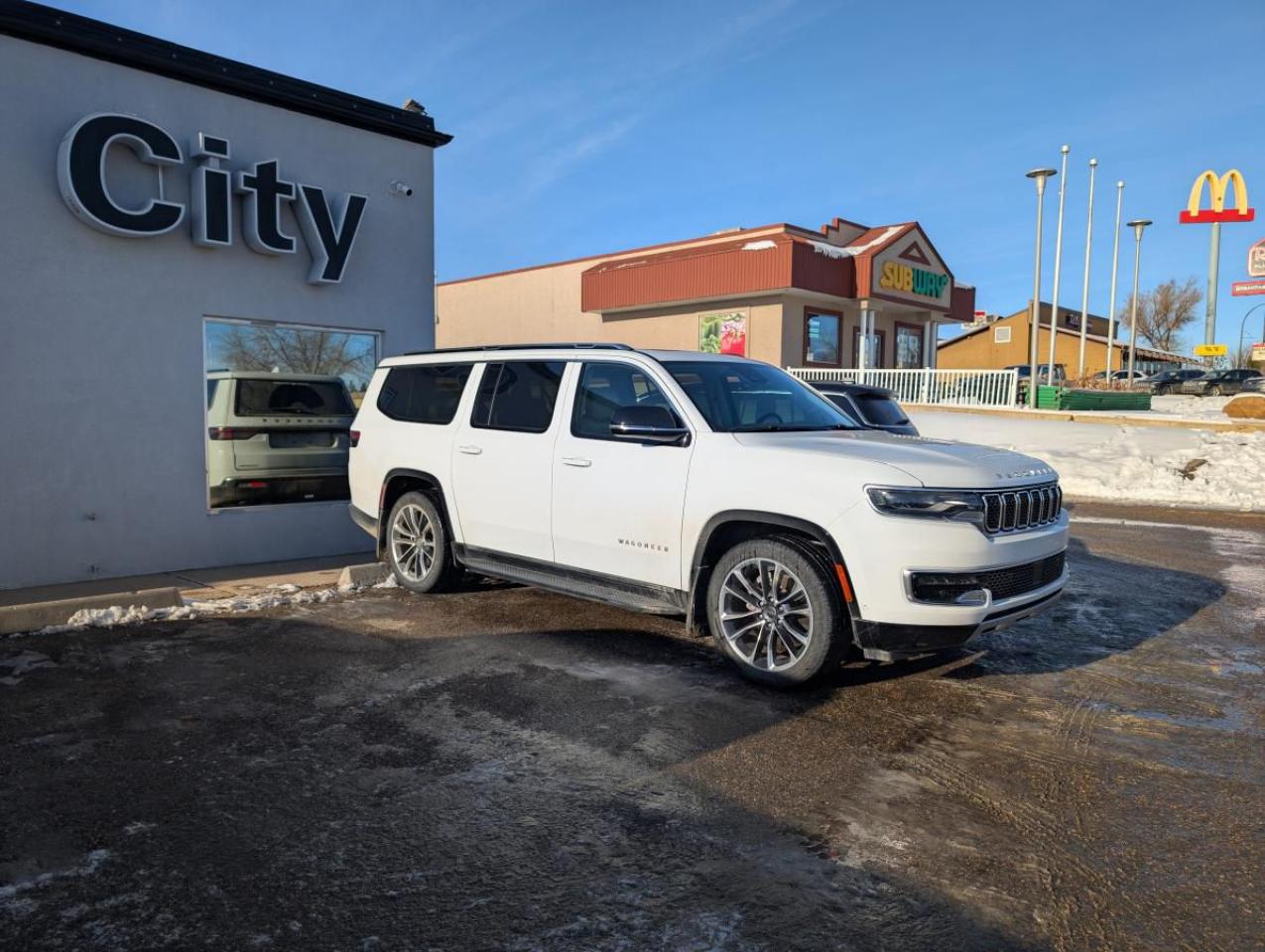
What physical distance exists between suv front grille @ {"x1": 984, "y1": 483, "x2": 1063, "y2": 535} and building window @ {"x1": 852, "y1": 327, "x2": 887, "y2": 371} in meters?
24.3

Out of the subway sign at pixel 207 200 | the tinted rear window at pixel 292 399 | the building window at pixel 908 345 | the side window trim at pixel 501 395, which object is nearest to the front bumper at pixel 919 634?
the side window trim at pixel 501 395

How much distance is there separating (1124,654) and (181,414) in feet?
25.8

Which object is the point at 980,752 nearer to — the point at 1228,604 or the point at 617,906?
the point at 617,906

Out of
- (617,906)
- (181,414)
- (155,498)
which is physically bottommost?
(617,906)

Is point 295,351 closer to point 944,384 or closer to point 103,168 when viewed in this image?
point 103,168

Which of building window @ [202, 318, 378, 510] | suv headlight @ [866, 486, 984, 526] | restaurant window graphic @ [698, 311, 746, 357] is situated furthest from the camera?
restaurant window graphic @ [698, 311, 746, 357]

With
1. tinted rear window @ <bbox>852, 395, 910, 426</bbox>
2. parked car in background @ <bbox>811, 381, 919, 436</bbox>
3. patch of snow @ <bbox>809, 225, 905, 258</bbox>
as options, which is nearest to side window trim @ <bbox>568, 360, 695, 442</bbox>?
parked car in background @ <bbox>811, 381, 919, 436</bbox>

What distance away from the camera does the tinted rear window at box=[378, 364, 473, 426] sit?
7.18m

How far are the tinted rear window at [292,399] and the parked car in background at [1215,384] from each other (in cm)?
4733

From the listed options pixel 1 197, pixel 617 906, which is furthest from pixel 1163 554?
pixel 1 197

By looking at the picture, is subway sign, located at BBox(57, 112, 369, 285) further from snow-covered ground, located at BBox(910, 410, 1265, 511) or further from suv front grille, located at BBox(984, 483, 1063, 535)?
snow-covered ground, located at BBox(910, 410, 1265, 511)

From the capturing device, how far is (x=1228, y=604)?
7.35 m

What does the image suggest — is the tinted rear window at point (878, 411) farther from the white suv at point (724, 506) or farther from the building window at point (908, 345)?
the building window at point (908, 345)

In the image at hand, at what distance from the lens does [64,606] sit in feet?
20.7
